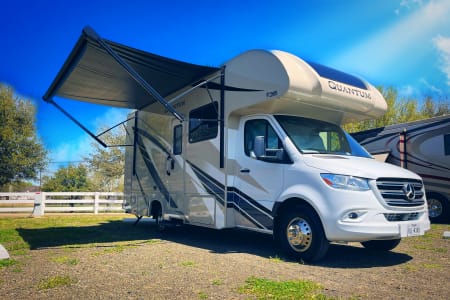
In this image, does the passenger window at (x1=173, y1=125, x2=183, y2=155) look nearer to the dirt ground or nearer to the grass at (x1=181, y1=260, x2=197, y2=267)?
the dirt ground

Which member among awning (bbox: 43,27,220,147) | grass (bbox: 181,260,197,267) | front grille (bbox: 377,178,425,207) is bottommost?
grass (bbox: 181,260,197,267)

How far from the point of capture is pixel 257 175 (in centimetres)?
650

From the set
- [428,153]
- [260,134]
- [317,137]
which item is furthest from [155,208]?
[428,153]

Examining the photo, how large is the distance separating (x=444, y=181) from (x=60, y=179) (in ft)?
81.1

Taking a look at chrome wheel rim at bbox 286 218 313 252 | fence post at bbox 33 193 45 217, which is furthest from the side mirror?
fence post at bbox 33 193 45 217

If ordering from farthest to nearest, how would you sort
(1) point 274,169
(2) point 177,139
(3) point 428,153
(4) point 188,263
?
(3) point 428,153 → (2) point 177,139 → (1) point 274,169 → (4) point 188,263

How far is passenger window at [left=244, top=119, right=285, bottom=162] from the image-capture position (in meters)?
6.25

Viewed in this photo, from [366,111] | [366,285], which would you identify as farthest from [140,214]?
[366,285]

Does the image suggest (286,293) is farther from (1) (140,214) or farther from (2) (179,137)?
(1) (140,214)

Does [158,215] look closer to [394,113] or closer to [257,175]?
[257,175]

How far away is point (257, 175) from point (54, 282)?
3.45m

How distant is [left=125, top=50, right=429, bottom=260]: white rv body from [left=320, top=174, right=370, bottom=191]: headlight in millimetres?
64

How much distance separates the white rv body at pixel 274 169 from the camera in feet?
17.2

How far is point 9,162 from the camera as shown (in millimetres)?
26812
